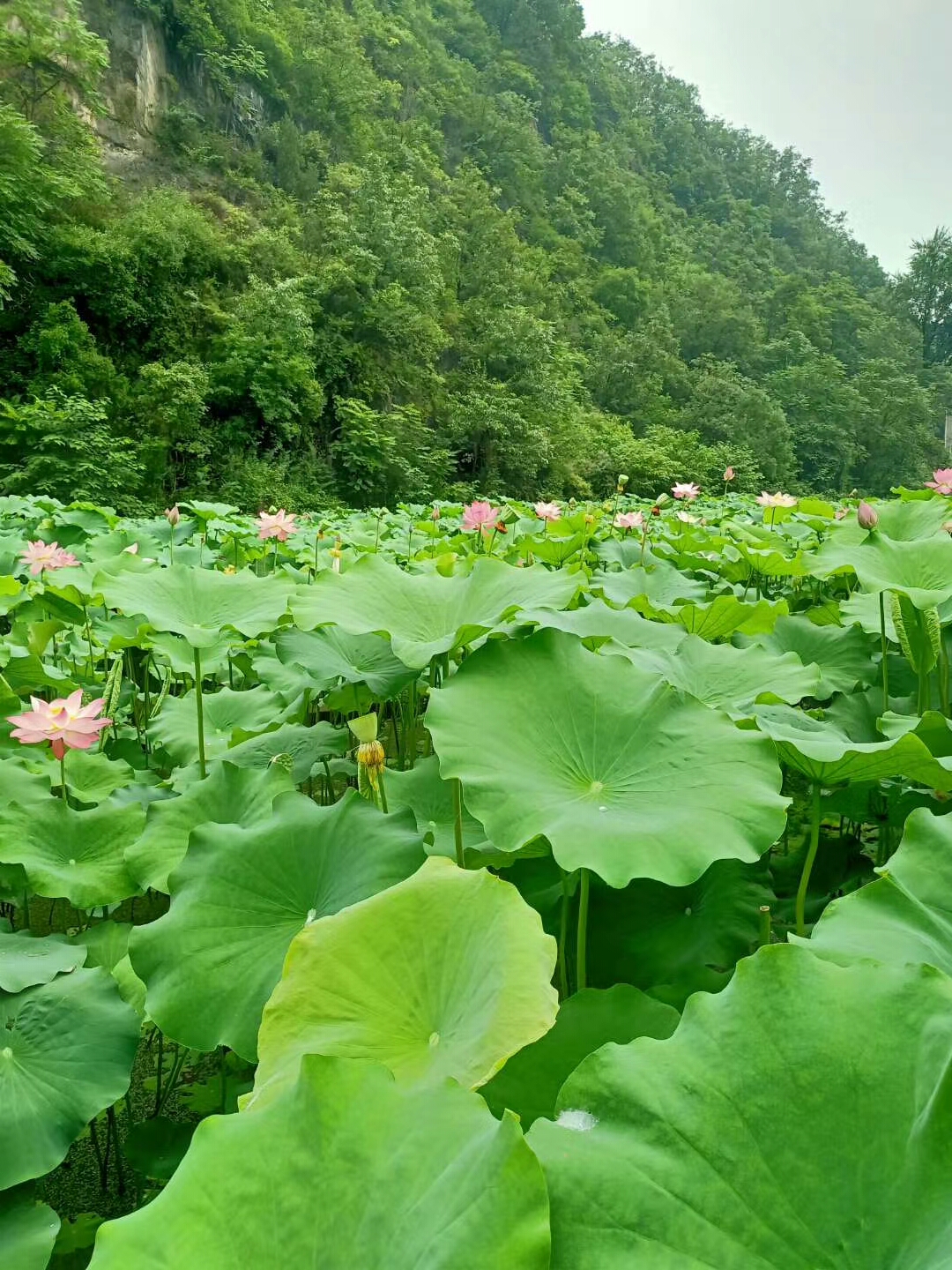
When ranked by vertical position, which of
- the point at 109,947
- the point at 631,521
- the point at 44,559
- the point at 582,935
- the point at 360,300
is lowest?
the point at 109,947

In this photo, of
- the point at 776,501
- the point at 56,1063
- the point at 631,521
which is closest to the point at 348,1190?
the point at 56,1063

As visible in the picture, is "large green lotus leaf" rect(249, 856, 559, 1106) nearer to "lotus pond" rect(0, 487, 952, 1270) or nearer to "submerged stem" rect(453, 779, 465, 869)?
"lotus pond" rect(0, 487, 952, 1270)

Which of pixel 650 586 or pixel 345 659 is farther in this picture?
pixel 650 586

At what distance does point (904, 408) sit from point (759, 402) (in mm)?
5003

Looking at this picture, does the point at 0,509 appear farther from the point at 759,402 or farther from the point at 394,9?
the point at 394,9

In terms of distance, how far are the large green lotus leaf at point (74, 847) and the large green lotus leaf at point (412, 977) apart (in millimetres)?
469

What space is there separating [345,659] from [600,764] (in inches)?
18.2

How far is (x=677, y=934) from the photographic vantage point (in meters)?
0.64

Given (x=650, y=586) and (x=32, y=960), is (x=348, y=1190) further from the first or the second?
(x=650, y=586)

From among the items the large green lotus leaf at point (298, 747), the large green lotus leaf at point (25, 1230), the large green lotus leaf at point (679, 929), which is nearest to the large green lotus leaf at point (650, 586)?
the large green lotus leaf at point (298, 747)

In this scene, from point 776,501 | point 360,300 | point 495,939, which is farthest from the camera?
point 360,300

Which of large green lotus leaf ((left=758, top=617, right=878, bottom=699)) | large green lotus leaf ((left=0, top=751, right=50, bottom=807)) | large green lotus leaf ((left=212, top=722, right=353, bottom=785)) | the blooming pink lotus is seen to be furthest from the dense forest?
large green lotus leaf ((left=758, top=617, right=878, bottom=699))

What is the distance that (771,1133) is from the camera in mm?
303

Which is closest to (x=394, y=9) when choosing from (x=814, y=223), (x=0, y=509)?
(x=814, y=223)
